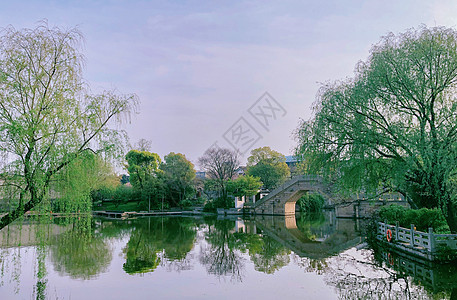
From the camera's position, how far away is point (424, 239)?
9.26m

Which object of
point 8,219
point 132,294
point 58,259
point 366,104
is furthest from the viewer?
point 58,259

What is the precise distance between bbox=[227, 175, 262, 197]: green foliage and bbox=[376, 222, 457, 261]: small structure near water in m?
17.2

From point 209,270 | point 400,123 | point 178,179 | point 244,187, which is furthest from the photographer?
point 178,179

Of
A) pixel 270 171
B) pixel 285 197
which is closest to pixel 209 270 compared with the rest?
pixel 285 197

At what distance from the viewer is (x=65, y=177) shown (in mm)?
5938

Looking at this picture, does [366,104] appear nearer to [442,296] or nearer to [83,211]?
[442,296]

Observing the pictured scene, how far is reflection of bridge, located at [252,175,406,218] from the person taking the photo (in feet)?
73.4

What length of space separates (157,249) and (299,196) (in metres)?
16.4

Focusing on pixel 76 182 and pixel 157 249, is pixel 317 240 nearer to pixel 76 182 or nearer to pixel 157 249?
pixel 157 249

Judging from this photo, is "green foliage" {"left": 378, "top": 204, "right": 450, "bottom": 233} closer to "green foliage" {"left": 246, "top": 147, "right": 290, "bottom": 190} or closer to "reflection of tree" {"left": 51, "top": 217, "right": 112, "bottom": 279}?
"reflection of tree" {"left": 51, "top": 217, "right": 112, "bottom": 279}

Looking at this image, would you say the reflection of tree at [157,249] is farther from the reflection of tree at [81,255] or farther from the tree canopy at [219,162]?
the tree canopy at [219,162]

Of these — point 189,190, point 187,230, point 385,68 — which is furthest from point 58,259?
point 189,190

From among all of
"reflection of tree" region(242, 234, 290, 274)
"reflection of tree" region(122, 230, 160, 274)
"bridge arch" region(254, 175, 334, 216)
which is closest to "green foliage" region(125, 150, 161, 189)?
"bridge arch" region(254, 175, 334, 216)

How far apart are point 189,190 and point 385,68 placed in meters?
24.5
